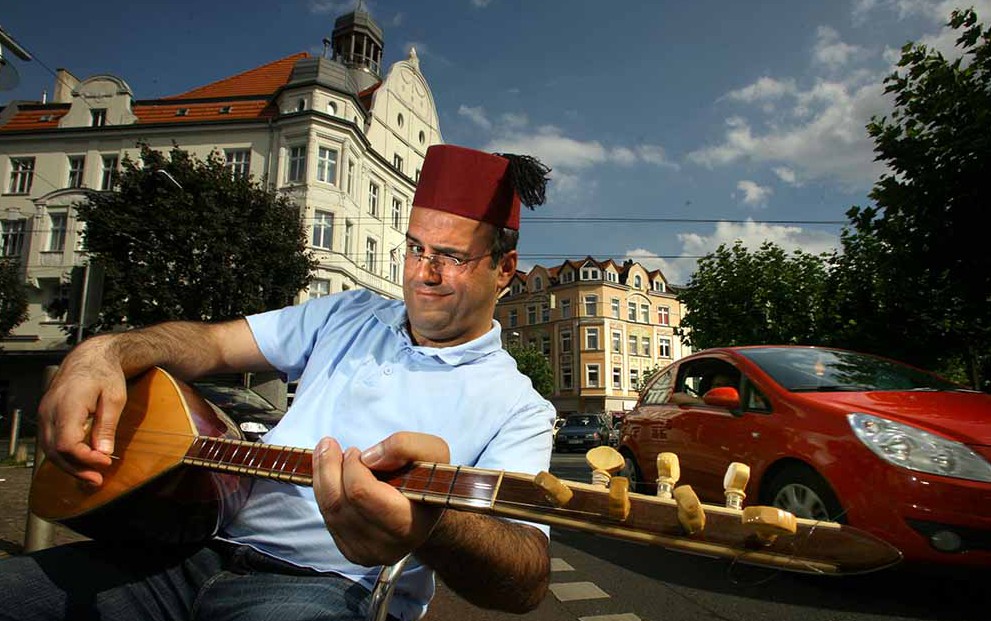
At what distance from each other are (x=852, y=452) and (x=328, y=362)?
108 inches

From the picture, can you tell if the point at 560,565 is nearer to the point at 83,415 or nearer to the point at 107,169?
the point at 83,415

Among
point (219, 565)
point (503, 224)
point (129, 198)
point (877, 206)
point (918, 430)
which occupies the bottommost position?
point (219, 565)

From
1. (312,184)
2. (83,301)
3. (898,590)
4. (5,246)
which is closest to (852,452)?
(898,590)

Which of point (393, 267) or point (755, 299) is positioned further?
point (393, 267)

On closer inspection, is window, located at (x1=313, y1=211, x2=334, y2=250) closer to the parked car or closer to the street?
the parked car

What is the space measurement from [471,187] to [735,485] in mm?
1216

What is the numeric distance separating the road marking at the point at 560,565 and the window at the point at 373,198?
27.7 m

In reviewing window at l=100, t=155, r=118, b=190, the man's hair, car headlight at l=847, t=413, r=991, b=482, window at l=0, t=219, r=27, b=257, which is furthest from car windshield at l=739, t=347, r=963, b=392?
window at l=0, t=219, r=27, b=257

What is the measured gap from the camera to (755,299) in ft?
69.7

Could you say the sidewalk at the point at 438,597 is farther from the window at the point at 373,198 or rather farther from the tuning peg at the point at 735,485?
the window at the point at 373,198

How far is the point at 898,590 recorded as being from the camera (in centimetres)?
321

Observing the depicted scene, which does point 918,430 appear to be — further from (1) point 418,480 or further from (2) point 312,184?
(2) point 312,184

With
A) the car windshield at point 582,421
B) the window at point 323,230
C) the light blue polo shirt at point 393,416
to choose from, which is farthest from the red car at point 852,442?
the window at point 323,230

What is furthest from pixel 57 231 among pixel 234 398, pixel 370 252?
pixel 234 398
